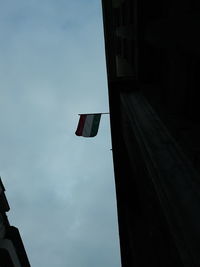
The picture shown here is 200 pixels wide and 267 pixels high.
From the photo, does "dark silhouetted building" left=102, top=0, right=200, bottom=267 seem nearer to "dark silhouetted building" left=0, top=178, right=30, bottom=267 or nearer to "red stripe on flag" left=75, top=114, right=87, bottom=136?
"red stripe on flag" left=75, top=114, right=87, bottom=136

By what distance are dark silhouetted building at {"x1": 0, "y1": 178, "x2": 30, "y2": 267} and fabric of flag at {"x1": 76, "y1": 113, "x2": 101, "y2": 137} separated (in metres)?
7.74

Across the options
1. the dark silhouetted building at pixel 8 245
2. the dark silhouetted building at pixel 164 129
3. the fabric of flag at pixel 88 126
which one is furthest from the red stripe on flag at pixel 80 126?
the dark silhouetted building at pixel 8 245

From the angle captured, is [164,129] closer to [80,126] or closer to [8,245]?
[80,126]

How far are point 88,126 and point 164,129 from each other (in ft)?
32.2

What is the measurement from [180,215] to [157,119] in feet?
20.1

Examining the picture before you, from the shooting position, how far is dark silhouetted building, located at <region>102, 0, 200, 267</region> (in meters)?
6.99

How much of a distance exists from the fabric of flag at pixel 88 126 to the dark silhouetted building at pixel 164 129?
147cm

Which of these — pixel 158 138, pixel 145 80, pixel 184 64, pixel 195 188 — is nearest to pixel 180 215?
pixel 195 188

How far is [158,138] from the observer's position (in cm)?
1028

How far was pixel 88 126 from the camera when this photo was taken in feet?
66.1

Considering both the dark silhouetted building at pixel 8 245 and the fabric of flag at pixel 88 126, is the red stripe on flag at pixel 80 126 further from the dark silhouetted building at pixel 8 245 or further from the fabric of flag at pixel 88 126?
the dark silhouetted building at pixel 8 245

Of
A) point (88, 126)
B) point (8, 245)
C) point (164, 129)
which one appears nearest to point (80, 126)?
point (88, 126)

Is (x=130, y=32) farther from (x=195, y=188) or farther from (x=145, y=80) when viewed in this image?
(x=195, y=188)

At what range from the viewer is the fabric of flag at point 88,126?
19734 millimetres
